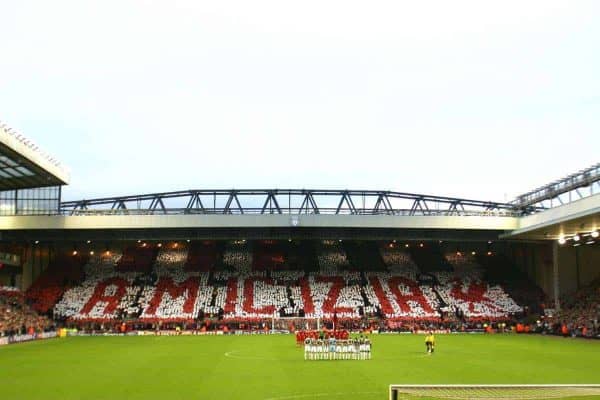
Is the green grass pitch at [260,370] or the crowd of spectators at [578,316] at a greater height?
the crowd of spectators at [578,316]

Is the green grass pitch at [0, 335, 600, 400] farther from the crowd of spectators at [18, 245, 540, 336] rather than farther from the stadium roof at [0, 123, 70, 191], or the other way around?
the crowd of spectators at [18, 245, 540, 336]

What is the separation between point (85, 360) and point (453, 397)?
2425cm

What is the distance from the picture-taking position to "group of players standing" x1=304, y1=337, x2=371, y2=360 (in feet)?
124

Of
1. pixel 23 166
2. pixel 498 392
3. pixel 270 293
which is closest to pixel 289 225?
pixel 270 293

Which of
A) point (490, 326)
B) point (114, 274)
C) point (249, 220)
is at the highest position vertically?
point (249, 220)

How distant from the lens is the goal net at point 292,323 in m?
70.1

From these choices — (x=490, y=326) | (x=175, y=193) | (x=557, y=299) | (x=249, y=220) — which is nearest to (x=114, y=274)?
(x=175, y=193)

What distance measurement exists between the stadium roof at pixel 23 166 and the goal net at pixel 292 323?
81.5 ft

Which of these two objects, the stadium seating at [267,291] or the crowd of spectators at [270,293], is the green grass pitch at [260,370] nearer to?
the crowd of spectators at [270,293]

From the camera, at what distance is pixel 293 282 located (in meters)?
80.2

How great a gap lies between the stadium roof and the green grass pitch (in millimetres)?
13560

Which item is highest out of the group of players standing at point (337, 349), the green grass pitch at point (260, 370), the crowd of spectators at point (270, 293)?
the crowd of spectators at point (270, 293)

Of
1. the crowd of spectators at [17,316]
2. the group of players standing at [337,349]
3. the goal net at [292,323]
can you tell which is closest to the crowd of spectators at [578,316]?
the goal net at [292,323]

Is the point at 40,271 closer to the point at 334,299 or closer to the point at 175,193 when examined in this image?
the point at 175,193
